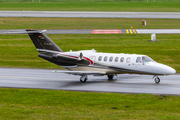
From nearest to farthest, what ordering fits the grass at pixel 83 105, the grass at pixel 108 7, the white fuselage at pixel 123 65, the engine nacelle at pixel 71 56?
the grass at pixel 83 105
the white fuselage at pixel 123 65
the engine nacelle at pixel 71 56
the grass at pixel 108 7

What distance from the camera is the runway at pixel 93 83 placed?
90.7 ft

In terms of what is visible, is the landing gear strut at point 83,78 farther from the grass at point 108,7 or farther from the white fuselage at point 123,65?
the grass at point 108,7

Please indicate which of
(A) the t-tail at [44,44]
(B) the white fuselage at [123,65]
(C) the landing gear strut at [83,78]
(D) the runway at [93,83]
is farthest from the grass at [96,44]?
(C) the landing gear strut at [83,78]

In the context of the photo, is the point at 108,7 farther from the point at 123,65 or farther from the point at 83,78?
the point at 123,65

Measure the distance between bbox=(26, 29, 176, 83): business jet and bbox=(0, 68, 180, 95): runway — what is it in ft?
3.39

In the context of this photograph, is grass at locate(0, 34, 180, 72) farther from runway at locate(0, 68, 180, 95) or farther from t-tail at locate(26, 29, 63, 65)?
t-tail at locate(26, 29, 63, 65)

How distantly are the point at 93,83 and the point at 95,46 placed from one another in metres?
20.8

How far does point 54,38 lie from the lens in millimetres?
59844

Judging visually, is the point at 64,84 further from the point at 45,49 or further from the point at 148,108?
the point at 148,108

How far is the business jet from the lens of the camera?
2966cm

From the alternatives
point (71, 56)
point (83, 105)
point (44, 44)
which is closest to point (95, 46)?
point (44, 44)

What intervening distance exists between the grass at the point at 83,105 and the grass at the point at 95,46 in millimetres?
14659

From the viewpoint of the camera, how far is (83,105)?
2278 cm

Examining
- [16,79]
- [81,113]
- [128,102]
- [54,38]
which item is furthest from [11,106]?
[54,38]
